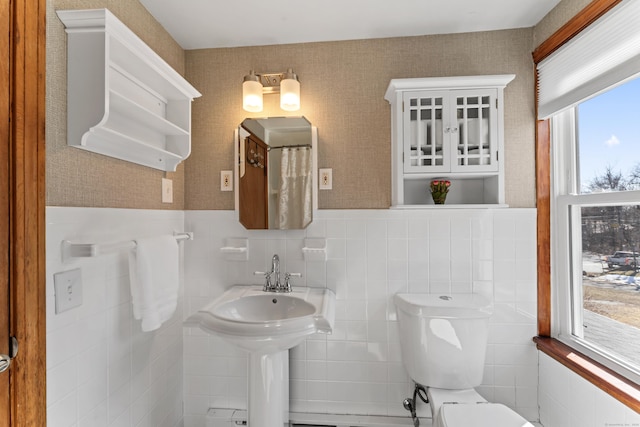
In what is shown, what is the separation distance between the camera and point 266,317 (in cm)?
171

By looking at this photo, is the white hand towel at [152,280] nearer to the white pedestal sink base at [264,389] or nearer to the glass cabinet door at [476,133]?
the white pedestal sink base at [264,389]

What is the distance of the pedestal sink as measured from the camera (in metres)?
1.31

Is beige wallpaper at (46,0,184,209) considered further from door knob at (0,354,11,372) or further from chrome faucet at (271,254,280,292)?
chrome faucet at (271,254,280,292)

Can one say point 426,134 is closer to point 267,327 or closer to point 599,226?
point 599,226

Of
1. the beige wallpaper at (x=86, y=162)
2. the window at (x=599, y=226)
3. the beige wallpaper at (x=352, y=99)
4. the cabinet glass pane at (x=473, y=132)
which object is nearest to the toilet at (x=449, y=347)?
the window at (x=599, y=226)

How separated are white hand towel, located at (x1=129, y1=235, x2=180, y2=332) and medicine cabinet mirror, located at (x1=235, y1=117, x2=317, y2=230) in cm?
52

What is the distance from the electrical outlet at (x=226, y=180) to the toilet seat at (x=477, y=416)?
1.50 m

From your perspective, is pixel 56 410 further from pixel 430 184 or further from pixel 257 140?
pixel 430 184

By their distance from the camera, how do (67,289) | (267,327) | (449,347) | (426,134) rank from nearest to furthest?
(67,289) → (267,327) → (449,347) → (426,134)

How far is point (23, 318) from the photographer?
94cm

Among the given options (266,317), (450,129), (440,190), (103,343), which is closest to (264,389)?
(266,317)

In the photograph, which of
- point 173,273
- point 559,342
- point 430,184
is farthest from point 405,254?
point 173,273

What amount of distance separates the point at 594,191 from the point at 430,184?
2.35ft

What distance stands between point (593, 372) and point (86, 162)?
216 cm
